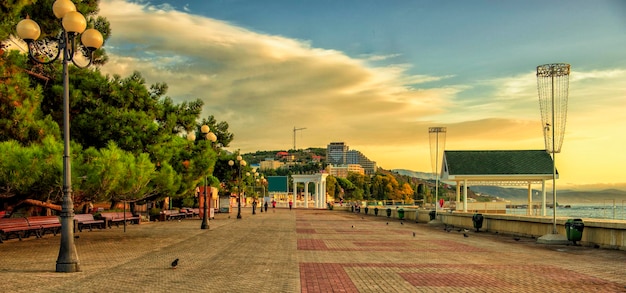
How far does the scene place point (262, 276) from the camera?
41.3ft

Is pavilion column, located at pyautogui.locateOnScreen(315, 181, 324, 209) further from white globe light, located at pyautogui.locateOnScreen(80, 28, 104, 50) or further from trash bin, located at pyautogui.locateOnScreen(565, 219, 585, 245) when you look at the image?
white globe light, located at pyautogui.locateOnScreen(80, 28, 104, 50)

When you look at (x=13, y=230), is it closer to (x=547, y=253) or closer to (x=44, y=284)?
(x=44, y=284)

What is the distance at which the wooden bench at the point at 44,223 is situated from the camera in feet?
73.5

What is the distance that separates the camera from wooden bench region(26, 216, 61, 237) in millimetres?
22394

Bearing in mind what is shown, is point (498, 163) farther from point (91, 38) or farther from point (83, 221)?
point (91, 38)

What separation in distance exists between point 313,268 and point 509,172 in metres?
46.0

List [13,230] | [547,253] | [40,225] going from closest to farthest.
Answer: [547,253] → [13,230] → [40,225]

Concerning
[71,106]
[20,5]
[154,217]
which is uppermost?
[20,5]

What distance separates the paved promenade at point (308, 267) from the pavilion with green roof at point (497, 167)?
34.0m

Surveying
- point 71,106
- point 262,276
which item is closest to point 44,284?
point 262,276

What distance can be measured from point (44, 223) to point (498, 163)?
1774 inches

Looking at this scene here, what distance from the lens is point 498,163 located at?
5725 centimetres

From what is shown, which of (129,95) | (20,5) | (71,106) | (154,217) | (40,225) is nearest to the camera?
(20,5)

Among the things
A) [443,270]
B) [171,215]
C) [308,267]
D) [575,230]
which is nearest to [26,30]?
[308,267]
